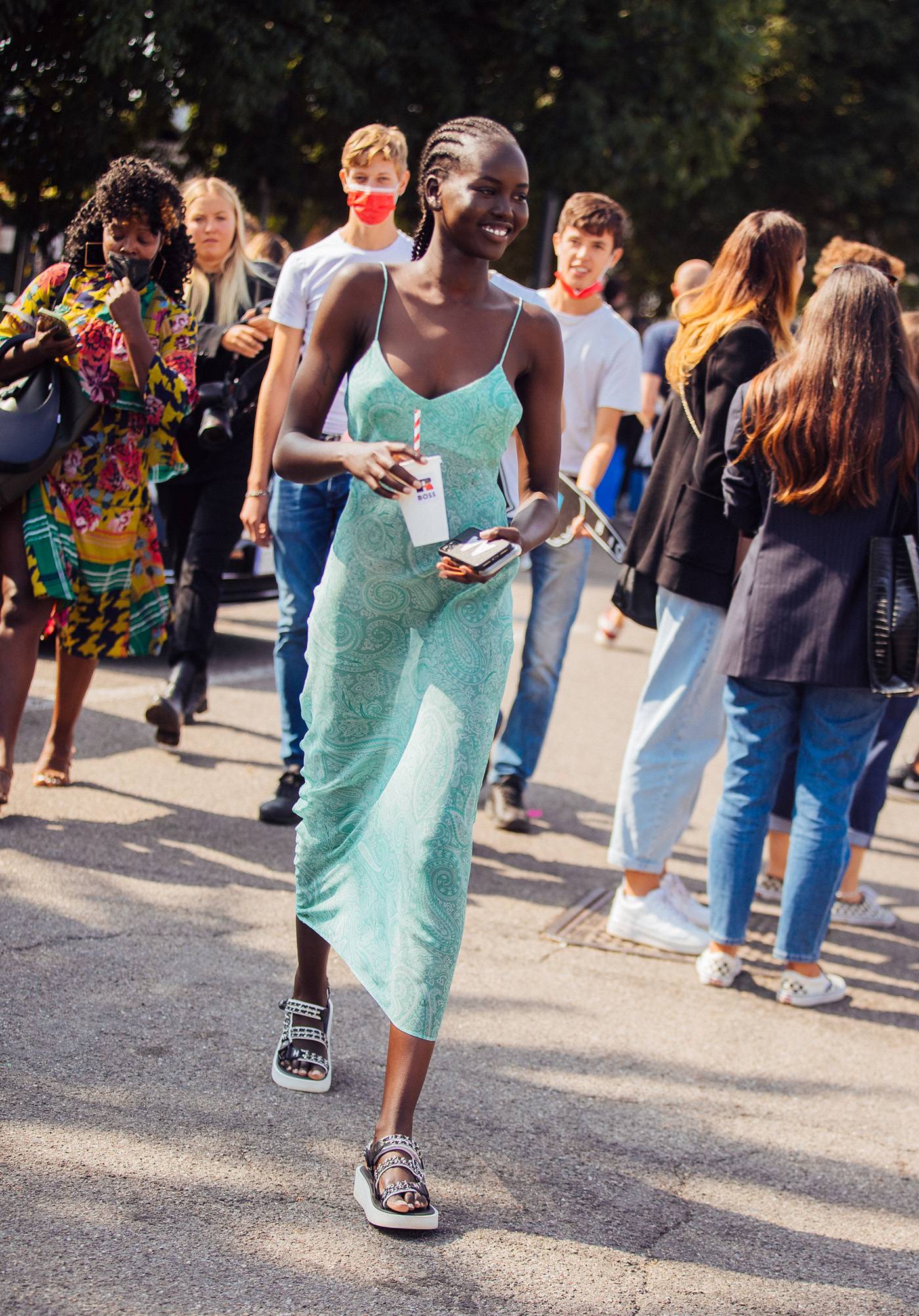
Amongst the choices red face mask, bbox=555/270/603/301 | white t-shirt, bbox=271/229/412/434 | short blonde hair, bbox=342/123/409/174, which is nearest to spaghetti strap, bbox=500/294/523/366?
white t-shirt, bbox=271/229/412/434

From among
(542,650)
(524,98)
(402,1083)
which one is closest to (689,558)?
(542,650)

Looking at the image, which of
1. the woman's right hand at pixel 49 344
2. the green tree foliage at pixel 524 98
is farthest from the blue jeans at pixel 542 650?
the green tree foliage at pixel 524 98

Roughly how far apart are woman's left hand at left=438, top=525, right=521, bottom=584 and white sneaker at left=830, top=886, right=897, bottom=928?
2.99 meters

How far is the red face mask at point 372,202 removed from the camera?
5.02m

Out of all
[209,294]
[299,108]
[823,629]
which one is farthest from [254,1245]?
[299,108]

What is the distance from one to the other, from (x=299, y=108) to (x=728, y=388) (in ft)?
46.6

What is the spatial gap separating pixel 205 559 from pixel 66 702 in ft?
3.48

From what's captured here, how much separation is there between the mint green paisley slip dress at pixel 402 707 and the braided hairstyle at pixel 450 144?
32cm

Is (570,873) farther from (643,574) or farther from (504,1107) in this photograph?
(504,1107)

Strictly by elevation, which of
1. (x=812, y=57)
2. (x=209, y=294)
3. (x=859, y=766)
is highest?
(x=812, y=57)

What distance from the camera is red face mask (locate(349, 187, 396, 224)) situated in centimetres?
502

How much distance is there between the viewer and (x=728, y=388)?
462 centimetres

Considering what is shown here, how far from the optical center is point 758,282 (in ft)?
15.3

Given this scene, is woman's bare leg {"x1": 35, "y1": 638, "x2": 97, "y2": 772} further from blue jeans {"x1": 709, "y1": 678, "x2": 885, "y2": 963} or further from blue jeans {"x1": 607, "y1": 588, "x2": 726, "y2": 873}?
blue jeans {"x1": 709, "y1": 678, "x2": 885, "y2": 963}
